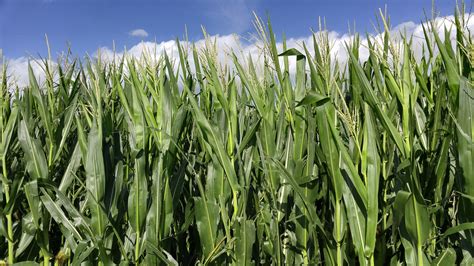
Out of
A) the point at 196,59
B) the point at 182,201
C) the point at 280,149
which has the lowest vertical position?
the point at 182,201

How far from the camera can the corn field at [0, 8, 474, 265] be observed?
222 centimetres

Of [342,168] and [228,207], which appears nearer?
[342,168]

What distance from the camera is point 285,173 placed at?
2.23 m

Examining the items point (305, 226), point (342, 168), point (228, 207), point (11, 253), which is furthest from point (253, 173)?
Answer: point (11, 253)

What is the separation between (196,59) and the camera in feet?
11.0

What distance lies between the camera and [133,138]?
2848 mm

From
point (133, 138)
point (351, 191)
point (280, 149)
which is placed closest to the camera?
point (351, 191)

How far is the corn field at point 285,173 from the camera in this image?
7.29ft

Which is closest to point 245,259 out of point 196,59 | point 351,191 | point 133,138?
point 351,191

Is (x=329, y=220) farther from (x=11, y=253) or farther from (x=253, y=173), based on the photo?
(x=11, y=253)

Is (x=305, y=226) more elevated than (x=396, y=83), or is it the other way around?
(x=396, y=83)

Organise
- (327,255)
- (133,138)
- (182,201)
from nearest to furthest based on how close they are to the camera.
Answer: (327,255) → (133,138) → (182,201)

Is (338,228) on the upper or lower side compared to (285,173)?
lower

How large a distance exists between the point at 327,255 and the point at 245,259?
453mm
